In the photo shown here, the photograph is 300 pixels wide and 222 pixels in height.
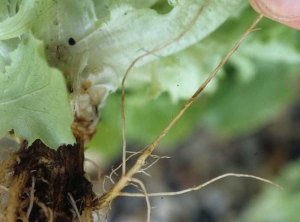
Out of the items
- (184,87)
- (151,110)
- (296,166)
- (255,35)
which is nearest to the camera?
(184,87)

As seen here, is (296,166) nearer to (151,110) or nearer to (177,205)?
(177,205)

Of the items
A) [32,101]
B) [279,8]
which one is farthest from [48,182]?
[279,8]

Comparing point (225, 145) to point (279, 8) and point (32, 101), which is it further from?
point (32, 101)

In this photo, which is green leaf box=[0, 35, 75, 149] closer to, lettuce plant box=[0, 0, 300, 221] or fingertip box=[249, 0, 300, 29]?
lettuce plant box=[0, 0, 300, 221]

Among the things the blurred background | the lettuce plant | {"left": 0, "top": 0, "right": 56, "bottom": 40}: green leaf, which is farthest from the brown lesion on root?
the blurred background

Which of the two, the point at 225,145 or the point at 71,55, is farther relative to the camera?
the point at 225,145

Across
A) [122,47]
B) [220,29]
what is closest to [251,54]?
[220,29]
